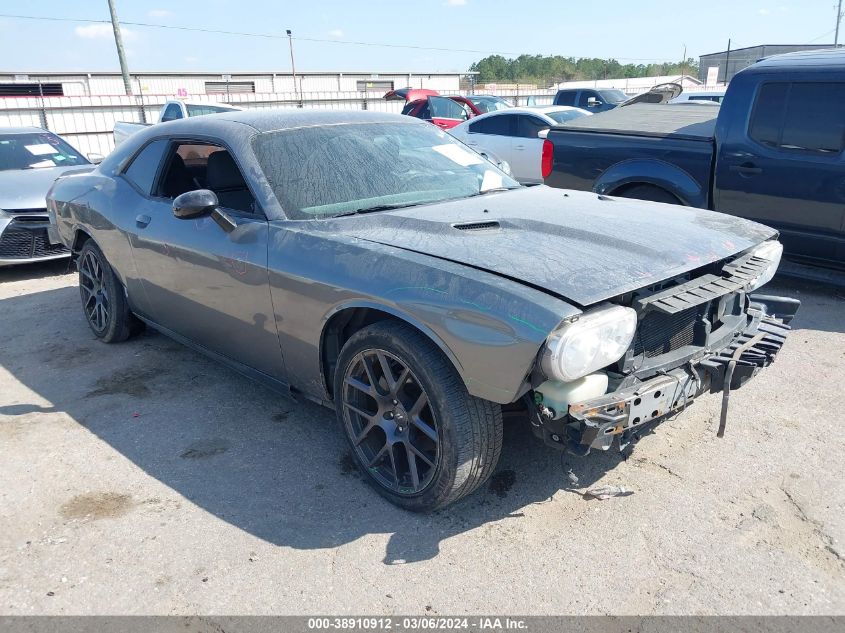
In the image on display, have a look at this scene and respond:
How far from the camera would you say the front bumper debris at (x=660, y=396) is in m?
2.44

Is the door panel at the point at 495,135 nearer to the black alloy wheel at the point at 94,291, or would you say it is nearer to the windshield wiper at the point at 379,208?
the black alloy wheel at the point at 94,291

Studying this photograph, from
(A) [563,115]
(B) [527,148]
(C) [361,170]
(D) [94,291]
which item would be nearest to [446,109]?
(A) [563,115]

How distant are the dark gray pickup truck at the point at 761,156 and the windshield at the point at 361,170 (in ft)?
7.58

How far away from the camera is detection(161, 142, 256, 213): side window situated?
371cm

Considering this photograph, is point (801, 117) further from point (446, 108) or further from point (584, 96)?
point (584, 96)

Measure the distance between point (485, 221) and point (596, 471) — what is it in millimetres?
1305

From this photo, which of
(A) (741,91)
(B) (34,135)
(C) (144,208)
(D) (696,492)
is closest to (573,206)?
(D) (696,492)

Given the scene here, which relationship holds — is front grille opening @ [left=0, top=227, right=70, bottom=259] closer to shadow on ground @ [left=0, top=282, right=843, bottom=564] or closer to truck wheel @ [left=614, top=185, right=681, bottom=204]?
shadow on ground @ [left=0, top=282, right=843, bottom=564]

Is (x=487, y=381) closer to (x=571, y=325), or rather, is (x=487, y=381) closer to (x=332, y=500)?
(x=571, y=325)

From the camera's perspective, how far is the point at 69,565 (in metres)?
2.71

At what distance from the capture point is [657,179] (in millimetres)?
5801

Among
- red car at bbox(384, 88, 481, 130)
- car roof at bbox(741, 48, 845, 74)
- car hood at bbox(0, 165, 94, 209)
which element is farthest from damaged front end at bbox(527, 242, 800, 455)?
red car at bbox(384, 88, 481, 130)

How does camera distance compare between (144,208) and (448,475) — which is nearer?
(448,475)

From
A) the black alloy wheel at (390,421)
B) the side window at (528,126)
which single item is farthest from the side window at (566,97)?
the black alloy wheel at (390,421)
